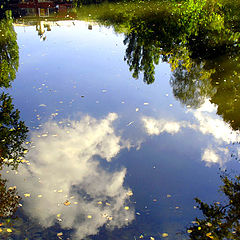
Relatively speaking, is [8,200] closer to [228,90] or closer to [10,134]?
[10,134]

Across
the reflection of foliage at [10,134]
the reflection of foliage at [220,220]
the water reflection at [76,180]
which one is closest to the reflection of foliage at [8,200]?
the water reflection at [76,180]

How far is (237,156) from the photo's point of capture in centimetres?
873

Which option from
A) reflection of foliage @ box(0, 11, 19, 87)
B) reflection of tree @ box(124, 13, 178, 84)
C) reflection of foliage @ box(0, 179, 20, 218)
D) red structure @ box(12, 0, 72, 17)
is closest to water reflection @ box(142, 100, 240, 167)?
reflection of tree @ box(124, 13, 178, 84)

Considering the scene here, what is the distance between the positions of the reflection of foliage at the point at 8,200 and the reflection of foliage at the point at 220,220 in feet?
14.7

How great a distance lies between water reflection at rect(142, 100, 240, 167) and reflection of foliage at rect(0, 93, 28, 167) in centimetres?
458

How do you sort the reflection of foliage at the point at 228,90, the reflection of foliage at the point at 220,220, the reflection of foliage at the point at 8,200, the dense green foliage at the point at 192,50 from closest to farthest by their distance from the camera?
1. the reflection of foliage at the point at 220,220
2. the reflection of foliage at the point at 8,200
3. the reflection of foliage at the point at 228,90
4. the dense green foliage at the point at 192,50

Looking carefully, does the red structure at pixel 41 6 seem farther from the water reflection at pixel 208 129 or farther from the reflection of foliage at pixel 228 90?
the water reflection at pixel 208 129

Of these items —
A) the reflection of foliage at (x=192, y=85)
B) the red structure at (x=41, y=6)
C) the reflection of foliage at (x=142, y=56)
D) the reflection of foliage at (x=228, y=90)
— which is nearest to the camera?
the reflection of foliage at (x=228, y=90)

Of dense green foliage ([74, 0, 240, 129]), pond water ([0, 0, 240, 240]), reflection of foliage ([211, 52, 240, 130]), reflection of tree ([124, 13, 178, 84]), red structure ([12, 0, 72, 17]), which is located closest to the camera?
pond water ([0, 0, 240, 240])

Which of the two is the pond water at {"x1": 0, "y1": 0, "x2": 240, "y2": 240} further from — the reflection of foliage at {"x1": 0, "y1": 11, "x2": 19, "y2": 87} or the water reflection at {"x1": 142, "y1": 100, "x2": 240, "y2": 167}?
the reflection of foliage at {"x1": 0, "y1": 11, "x2": 19, "y2": 87}

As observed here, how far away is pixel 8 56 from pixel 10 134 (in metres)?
9.37

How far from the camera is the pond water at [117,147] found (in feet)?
21.6

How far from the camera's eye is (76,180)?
7781 millimetres

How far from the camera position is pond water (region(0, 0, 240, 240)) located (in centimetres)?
660
